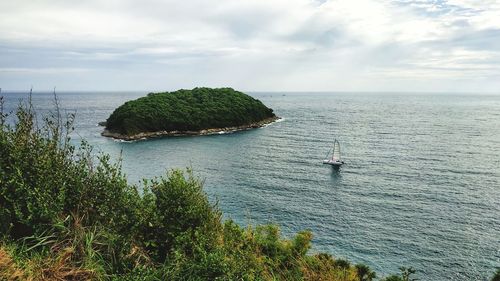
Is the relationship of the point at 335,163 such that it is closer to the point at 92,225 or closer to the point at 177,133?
the point at 177,133

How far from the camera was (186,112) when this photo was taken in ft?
393

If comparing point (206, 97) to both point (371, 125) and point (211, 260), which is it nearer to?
point (371, 125)

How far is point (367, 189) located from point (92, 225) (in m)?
54.8

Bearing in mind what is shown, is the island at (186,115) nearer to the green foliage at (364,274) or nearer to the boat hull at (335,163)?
the boat hull at (335,163)

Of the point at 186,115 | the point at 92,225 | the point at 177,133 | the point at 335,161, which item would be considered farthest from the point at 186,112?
the point at 92,225

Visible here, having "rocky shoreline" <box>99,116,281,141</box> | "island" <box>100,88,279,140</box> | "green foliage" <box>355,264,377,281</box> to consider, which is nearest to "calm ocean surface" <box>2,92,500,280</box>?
"rocky shoreline" <box>99,116,281,141</box>

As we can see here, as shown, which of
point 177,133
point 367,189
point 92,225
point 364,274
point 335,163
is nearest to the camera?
point 92,225

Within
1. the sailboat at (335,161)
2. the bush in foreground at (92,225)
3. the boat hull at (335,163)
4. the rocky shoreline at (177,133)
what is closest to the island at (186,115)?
the rocky shoreline at (177,133)

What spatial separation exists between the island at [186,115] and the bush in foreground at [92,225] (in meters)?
90.8

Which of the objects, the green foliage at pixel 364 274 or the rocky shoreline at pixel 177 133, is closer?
the green foliage at pixel 364 274

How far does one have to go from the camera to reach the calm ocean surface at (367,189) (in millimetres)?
39969

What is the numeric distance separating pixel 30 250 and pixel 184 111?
371 ft

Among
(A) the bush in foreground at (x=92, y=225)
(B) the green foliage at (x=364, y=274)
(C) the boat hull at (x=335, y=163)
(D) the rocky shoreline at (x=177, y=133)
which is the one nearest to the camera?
(A) the bush in foreground at (x=92, y=225)

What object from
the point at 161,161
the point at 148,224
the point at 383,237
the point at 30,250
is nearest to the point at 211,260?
the point at 148,224
